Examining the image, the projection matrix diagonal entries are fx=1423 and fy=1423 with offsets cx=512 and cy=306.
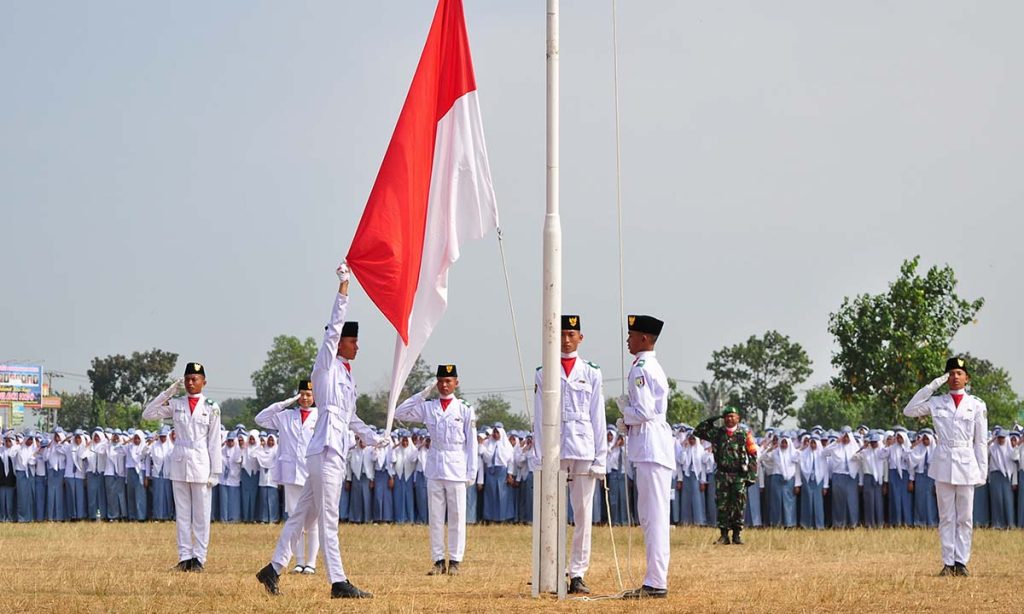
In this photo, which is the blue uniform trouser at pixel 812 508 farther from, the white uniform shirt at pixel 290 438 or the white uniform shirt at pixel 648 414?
the white uniform shirt at pixel 648 414

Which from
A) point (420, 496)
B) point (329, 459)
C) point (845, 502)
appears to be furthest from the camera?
→ point (420, 496)

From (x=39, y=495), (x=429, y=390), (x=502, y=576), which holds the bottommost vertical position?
(x=502, y=576)

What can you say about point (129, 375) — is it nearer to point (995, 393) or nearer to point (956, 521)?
point (995, 393)

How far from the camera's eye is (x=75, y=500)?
1179 inches

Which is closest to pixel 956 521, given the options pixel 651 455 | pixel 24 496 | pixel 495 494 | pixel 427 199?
pixel 651 455

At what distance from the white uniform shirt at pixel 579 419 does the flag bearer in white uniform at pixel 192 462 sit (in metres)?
4.58

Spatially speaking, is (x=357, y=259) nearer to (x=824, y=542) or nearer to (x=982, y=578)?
(x=982, y=578)

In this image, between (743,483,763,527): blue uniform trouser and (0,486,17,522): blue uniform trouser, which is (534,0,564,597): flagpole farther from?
(0,486,17,522): blue uniform trouser

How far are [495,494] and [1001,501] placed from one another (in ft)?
30.8

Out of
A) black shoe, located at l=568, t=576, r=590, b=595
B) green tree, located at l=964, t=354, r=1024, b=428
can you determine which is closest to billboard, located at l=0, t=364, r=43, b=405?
green tree, located at l=964, t=354, r=1024, b=428

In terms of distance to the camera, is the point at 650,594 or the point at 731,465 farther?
the point at 731,465

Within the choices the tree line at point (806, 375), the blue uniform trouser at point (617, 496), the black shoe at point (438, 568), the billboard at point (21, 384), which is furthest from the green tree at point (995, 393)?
the billboard at point (21, 384)

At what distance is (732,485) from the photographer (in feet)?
67.9

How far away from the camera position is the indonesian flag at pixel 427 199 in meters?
11.3
